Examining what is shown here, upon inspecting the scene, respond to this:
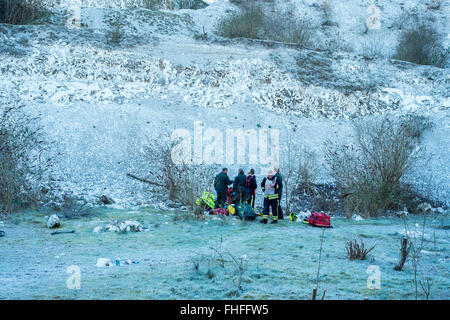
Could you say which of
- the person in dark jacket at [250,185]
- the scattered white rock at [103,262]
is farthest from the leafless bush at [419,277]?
the person in dark jacket at [250,185]

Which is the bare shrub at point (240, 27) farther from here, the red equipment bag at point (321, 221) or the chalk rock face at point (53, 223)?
the chalk rock face at point (53, 223)

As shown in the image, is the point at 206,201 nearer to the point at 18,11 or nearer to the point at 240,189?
the point at 240,189

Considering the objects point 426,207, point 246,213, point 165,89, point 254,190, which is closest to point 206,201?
point 246,213

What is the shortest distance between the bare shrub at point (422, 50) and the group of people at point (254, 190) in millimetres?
20676

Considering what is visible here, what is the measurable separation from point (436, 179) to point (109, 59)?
16794 millimetres

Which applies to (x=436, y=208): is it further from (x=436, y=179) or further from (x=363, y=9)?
(x=363, y=9)

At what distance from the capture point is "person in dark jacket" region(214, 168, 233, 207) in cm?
1261

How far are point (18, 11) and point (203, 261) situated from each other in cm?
2270

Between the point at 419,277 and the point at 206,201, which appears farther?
the point at 206,201

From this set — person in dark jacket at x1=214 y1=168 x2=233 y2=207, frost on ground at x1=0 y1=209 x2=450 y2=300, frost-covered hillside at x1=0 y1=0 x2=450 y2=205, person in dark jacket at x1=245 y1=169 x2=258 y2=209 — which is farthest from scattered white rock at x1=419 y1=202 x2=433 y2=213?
person in dark jacket at x1=214 y1=168 x2=233 y2=207

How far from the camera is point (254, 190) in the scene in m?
11.7

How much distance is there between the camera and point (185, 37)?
81.8 feet

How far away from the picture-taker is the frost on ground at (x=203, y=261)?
4.97 m
